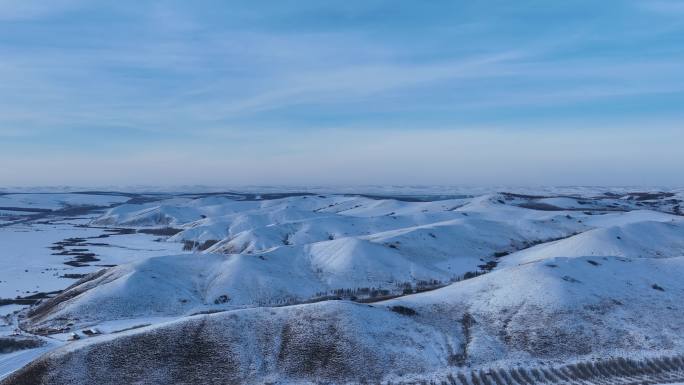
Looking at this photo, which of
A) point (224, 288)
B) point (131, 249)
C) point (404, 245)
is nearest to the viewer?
point (224, 288)

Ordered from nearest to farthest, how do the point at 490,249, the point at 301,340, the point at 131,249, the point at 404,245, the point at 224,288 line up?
the point at 301,340 → the point at 224,288 → the point at 404,245 → the point at 490,249 → the point at 131,249

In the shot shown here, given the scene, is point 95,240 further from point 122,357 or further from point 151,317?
point 122,357

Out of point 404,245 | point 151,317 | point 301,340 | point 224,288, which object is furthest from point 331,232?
point 301,340

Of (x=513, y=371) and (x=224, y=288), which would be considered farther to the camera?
(x=224, y=288)

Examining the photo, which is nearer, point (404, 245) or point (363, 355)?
point (363, 355)

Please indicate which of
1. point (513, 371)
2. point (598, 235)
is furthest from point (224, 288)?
point (598, 235)

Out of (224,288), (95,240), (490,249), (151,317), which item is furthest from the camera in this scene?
(95,240)

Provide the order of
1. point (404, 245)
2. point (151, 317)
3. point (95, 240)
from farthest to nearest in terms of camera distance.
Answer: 1. point (95, 240)
2. point (404, 245)
3. point (151, 317)

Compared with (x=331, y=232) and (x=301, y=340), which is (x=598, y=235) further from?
(x=301, y=340)
